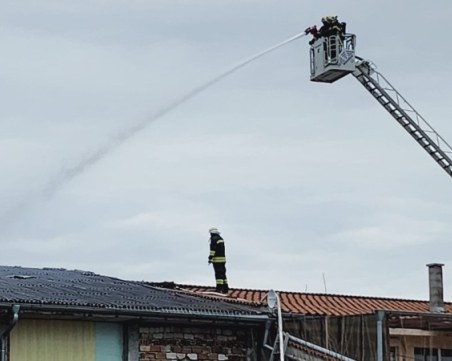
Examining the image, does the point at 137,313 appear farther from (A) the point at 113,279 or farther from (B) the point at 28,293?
(A) the point at 113,279

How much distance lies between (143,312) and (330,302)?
246 inches

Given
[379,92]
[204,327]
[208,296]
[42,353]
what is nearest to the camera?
[42,353]

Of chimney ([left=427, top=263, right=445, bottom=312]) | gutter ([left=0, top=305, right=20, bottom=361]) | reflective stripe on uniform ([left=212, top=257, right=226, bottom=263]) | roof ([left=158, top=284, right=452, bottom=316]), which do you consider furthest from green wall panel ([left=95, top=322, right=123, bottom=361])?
chimney ([left=427, top=263, right=445, bottom=312])

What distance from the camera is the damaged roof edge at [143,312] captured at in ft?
51.8

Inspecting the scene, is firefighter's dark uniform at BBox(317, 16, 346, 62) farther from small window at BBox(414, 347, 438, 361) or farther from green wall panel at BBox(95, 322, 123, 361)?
green wall panel at BBox(95, 322, 123, 361)

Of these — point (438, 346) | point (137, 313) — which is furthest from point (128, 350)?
point (438, 346)

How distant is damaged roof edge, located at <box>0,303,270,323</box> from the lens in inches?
621

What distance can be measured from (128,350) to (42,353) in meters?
1.45

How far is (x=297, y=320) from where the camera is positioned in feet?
59.8

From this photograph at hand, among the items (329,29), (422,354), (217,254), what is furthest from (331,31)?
(422,354)

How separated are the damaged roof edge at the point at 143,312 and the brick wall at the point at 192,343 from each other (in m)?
0.48

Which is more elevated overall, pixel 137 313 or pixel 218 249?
pixel 218 249

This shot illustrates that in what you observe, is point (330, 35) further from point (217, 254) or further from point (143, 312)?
point (143, 312)

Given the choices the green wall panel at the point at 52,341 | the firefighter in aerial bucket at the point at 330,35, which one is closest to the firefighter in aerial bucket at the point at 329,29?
the firefighter in aerial bucket at the point at 330,35
